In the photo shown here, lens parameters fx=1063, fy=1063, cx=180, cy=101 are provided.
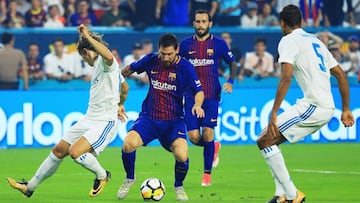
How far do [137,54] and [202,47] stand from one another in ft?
28.0

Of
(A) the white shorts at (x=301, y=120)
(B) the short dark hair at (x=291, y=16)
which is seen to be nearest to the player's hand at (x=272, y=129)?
(A) the white shorts at (x=301, y=120)

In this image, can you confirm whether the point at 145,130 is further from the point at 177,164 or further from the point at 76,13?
the point at 76,13

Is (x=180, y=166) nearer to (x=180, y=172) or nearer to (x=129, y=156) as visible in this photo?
(x=180, y=172)

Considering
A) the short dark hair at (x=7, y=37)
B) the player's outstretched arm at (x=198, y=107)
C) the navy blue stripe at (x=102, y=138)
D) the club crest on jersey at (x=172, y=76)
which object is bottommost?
the navy blue stripe at (x=102, y=138)

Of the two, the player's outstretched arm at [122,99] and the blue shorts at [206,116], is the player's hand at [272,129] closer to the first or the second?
the player's outstretched arm at [122,99]

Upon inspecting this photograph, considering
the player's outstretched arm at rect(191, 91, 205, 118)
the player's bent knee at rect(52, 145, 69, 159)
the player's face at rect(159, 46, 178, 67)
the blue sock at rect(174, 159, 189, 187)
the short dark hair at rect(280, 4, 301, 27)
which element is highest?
the short dark hair at rect(280, 4, 301, 27)

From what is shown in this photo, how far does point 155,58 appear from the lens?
43.4 feet

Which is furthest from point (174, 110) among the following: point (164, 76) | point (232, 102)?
point (232, 102)

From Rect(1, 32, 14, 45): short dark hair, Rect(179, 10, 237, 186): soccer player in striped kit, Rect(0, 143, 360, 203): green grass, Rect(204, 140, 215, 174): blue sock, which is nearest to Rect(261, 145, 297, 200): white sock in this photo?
Rect(0, 143, 360, 203): green grass

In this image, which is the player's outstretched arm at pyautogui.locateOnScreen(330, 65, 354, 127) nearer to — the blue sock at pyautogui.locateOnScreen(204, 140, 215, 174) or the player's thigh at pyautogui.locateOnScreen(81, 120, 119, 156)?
the player's thigh at pyautogui.locateOnScreen(81, 120, 119, 156)

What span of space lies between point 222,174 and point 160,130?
3569mm

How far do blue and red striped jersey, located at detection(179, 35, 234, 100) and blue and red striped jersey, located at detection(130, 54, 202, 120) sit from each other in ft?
8.08

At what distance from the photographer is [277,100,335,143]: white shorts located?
1147 centimetres

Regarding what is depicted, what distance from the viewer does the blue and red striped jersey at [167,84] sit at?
43.0 feet
